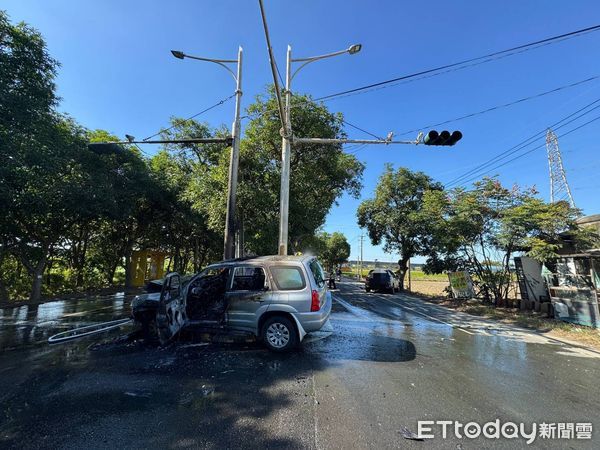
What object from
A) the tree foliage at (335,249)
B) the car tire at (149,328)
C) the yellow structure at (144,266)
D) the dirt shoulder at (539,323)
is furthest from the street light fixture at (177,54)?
the tree foliage at (335,249)

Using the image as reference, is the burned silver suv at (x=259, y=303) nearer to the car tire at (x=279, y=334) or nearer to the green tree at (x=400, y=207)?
the car tire at (x=279, y=334)

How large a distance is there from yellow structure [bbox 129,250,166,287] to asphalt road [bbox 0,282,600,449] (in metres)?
17.5

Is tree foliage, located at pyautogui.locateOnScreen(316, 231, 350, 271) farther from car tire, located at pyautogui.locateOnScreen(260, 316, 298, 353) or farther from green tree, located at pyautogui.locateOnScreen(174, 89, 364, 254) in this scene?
car tire, located at pyautogui.locateOnScreen(260, 316, 298, 353)

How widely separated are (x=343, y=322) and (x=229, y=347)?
14.4 ft

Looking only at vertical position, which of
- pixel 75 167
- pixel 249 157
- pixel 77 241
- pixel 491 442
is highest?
pixel 249 157

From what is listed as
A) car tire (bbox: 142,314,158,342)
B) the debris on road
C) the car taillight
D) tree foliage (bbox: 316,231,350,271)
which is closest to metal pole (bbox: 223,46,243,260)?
car tire (bbox: 142,314,158,342)

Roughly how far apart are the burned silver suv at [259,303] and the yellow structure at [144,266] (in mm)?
18779

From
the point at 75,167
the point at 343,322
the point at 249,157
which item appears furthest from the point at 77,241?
the point at 343,322

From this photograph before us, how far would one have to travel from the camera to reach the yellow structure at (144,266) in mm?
24688

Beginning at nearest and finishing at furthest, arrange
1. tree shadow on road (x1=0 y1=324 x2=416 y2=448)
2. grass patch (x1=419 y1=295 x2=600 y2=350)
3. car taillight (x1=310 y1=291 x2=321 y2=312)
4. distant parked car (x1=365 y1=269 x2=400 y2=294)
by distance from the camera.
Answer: tree shadow on road (x1=0 y1=324 x2=416 y2=448)
car taillight (x1=310 y1=291 x2=321 y2=312)
grass patch (x1=419 y1=295 x2=600 y2=350)
distant parked car (x1=365 y1=269 x2=400 y2=294)

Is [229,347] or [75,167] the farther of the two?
[75,167]

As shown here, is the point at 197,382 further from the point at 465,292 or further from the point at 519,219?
the point at 465,292

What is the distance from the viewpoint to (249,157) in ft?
52.7

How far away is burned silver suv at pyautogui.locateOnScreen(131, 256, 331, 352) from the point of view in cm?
635
